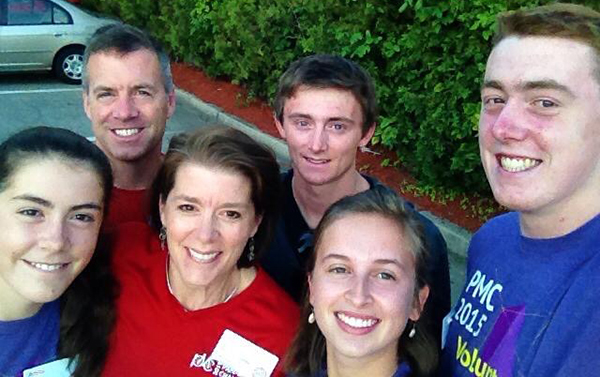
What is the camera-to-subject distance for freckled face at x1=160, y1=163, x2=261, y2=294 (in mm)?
2631

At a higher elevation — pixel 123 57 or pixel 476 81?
pixel 476 81

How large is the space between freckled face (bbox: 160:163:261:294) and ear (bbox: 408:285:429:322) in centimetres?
71

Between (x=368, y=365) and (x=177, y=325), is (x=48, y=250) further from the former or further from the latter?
(x=368, y=365)

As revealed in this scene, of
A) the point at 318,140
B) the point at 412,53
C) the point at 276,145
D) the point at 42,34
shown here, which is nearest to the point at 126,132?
the point at 318,140

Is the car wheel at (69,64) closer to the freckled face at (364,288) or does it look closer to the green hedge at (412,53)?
the green hedge at (412,53)

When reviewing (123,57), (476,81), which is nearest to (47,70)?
(476,81)

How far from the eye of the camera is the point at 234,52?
34.9 ft

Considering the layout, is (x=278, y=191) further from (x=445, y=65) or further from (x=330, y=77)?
(x=445, y=65)

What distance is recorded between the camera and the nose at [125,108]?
344 cm

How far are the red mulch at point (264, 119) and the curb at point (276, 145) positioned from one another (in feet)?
0.32

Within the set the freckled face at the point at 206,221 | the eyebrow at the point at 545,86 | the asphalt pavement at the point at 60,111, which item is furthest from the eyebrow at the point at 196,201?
the asphalt pavement at the point at 60,111

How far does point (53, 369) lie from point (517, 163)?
1.73 m

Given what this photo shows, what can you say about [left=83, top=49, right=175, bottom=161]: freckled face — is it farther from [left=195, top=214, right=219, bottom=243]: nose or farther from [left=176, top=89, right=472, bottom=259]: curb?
[left=195, top=214, right=219, bottom=243]: nose

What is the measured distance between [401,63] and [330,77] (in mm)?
3861
